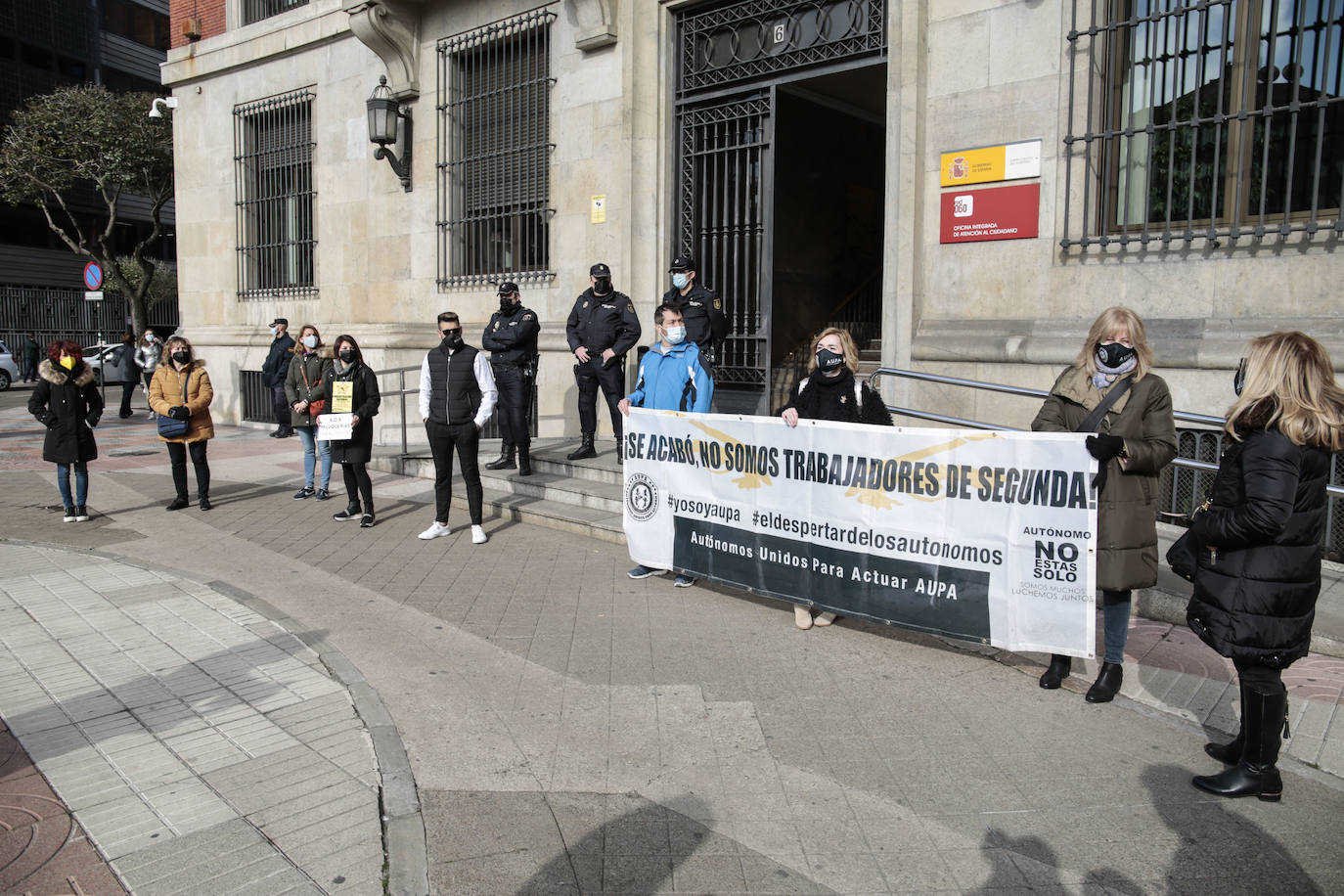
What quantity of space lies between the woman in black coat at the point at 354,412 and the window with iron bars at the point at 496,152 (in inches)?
162

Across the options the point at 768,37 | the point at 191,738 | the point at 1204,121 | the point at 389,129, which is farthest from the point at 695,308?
the point at 389,129

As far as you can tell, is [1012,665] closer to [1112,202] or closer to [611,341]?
[1112,202]

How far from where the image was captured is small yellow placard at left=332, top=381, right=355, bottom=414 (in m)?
8.99

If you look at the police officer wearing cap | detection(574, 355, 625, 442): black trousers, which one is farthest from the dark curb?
the police officer wearing cap

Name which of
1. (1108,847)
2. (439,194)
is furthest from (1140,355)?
(439,194)

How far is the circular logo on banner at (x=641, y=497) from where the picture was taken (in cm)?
675

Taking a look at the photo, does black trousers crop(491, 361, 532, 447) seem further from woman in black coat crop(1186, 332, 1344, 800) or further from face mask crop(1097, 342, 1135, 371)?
woman in black coat crop(1186, 332, 1344, 800)

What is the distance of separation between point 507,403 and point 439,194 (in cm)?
536

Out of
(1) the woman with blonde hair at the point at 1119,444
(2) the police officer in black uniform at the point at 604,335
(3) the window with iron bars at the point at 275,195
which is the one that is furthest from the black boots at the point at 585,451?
(3) the window with iron bars at the point at 275,195

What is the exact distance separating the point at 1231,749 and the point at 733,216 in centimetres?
856

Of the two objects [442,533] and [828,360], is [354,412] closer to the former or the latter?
[442,533]

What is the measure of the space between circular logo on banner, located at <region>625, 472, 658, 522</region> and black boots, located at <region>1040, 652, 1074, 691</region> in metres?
2.76

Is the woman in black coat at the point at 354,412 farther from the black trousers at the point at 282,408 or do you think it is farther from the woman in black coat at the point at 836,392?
the black trousers at the point at 282,408

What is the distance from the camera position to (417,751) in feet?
13.9
